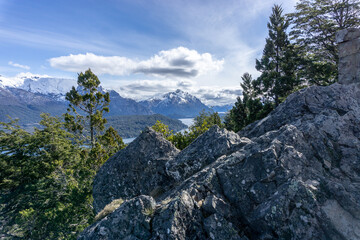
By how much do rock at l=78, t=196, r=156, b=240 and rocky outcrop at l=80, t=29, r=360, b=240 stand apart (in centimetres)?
3

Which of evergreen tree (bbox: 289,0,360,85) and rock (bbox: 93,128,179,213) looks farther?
evergreen tree (bbox: 289,0,360,85)

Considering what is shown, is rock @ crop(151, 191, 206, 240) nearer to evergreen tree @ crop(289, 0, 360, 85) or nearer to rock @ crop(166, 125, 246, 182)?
rock @ crop(166, 125, 246, 182)

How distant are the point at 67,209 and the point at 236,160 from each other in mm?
18694

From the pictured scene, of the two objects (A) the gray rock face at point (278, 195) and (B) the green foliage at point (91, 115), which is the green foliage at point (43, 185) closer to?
(B) the green foliage at point (91, 115)

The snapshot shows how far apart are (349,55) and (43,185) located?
4012 centimetres

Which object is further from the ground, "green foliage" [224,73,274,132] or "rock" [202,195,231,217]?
"green foliage" [224,73,274,132]

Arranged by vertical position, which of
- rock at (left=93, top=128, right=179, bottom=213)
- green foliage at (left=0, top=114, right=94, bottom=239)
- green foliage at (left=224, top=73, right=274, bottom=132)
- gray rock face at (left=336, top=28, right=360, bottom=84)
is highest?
gray rock face at (left=336, top=28, right=360, bottom=84)

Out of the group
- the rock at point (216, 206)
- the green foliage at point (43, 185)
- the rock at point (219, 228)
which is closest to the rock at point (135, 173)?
the rock at point (216, 206)

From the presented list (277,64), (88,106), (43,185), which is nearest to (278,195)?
(43,185)

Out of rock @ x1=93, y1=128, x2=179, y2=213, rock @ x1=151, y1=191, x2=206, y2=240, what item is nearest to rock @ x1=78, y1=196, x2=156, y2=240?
rock @ x1=151, y1=191, x2=206, y2=240

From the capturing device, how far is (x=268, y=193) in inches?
265

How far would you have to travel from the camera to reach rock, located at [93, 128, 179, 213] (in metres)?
11.9

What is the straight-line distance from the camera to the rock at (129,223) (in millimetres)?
6215

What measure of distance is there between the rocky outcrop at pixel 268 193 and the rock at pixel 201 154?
56mm
